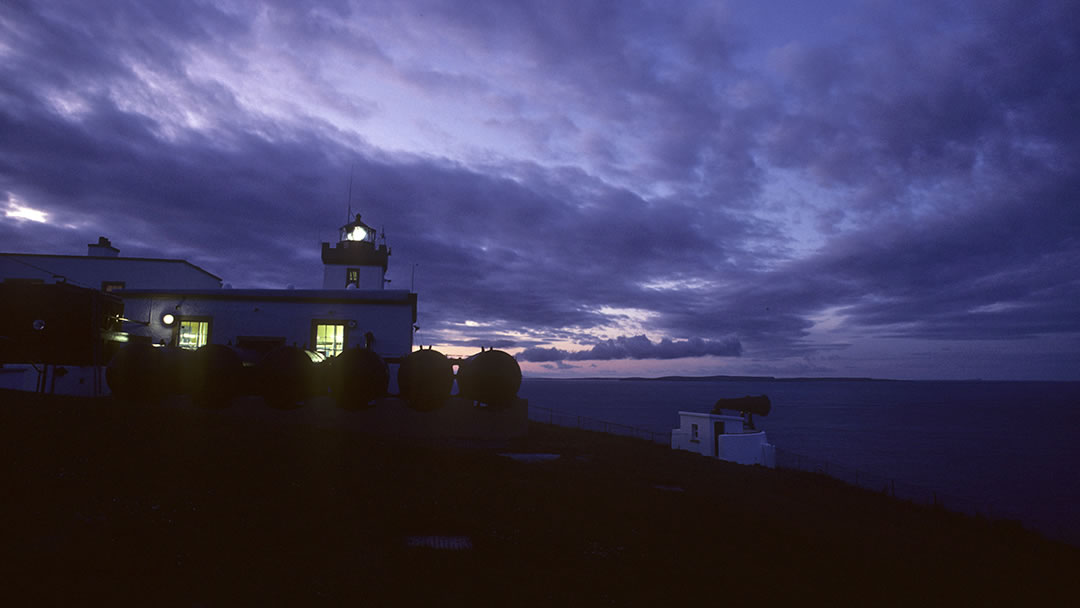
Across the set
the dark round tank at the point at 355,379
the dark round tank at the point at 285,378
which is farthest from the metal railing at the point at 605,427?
the dark round tank at the point at 285,378

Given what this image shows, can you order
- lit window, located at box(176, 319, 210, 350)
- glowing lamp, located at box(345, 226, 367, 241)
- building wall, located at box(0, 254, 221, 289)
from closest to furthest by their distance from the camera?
lit window, located at box(176, 319, 210, 350), building wall, located at box(0, 254, 221, 289), glowing lamp, located at box(345, 226, 367, 241)

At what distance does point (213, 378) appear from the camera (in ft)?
47.3

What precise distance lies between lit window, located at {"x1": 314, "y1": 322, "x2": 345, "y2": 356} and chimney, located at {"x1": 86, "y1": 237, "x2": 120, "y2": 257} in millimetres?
25463

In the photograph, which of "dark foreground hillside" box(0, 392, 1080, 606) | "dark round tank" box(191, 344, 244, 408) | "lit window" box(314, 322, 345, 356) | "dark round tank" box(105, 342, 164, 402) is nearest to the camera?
"dark foreground hillside" box(0, 392, 1080, 606)

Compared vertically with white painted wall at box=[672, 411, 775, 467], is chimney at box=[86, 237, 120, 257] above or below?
above

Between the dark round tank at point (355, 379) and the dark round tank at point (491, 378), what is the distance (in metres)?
2.59

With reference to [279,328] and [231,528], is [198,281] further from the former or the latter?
[231,528]

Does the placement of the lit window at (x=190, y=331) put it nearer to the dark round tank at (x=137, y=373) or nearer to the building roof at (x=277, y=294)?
the building roof at (x=277, y=294)

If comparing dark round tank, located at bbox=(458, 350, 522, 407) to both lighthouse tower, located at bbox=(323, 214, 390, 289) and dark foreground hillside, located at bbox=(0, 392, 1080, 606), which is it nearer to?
dark foreground hillside, located at bbox=(0, 392, 1080, 606)

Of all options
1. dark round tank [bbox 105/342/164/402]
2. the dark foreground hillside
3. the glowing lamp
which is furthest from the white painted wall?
dark round tank [bbox 105/342/164/402]

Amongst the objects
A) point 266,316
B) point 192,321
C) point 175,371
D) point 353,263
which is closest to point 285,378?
point 175,371

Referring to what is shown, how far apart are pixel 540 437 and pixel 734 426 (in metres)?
18.7

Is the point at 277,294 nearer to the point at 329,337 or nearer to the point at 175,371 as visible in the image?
the point at 329,337

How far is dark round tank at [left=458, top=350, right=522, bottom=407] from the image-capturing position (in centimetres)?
1527
